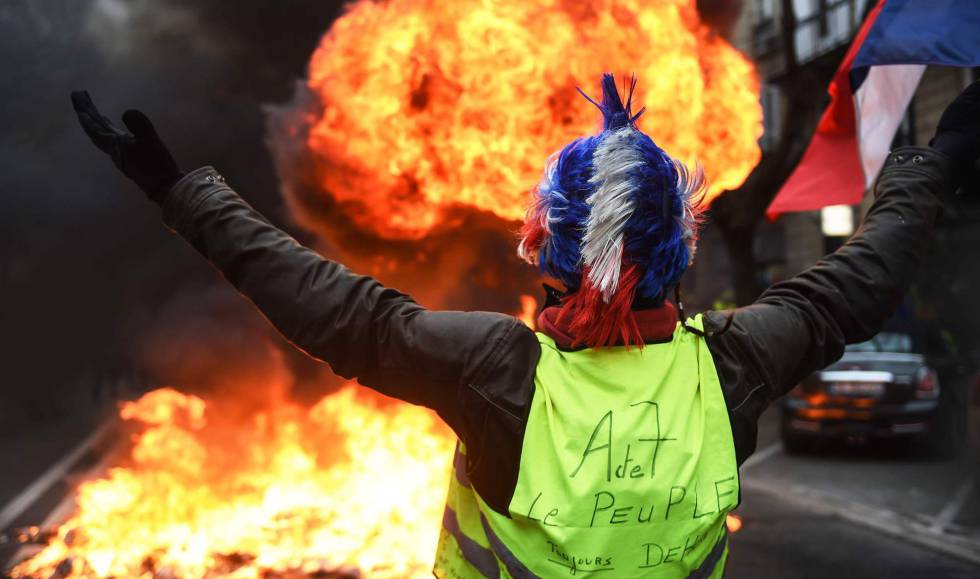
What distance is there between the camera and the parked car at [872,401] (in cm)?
842

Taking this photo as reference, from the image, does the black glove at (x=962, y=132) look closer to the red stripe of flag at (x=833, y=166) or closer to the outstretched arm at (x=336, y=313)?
the outstretched arm at (x=336, y=313)

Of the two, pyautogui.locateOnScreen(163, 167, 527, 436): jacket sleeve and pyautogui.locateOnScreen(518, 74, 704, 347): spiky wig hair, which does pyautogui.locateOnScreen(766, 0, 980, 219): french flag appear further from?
pyautogui.locateOnScreen(163, 167, 527, 436): jacket sleeve

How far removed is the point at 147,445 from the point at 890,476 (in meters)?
6.77

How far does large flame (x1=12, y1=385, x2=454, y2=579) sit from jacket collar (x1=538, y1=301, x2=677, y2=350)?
269 cm

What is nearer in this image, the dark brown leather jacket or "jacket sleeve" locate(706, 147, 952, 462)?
the dark brown leather jacket

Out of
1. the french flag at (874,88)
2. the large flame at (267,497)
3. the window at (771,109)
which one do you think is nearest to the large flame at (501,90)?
the french flag at (874,88)

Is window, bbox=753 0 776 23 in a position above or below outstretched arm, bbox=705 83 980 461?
above

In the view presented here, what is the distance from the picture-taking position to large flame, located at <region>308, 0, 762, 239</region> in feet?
14.4

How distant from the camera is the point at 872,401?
847 cm

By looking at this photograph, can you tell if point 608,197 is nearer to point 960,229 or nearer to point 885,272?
point 885,272

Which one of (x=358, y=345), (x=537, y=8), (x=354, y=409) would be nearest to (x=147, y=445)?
(x=354, y=409)

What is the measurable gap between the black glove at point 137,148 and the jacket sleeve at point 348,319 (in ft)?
0.26

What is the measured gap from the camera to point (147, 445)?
17.6 feet

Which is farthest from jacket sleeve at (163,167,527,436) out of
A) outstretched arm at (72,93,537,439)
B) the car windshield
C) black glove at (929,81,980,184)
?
the car windshield
